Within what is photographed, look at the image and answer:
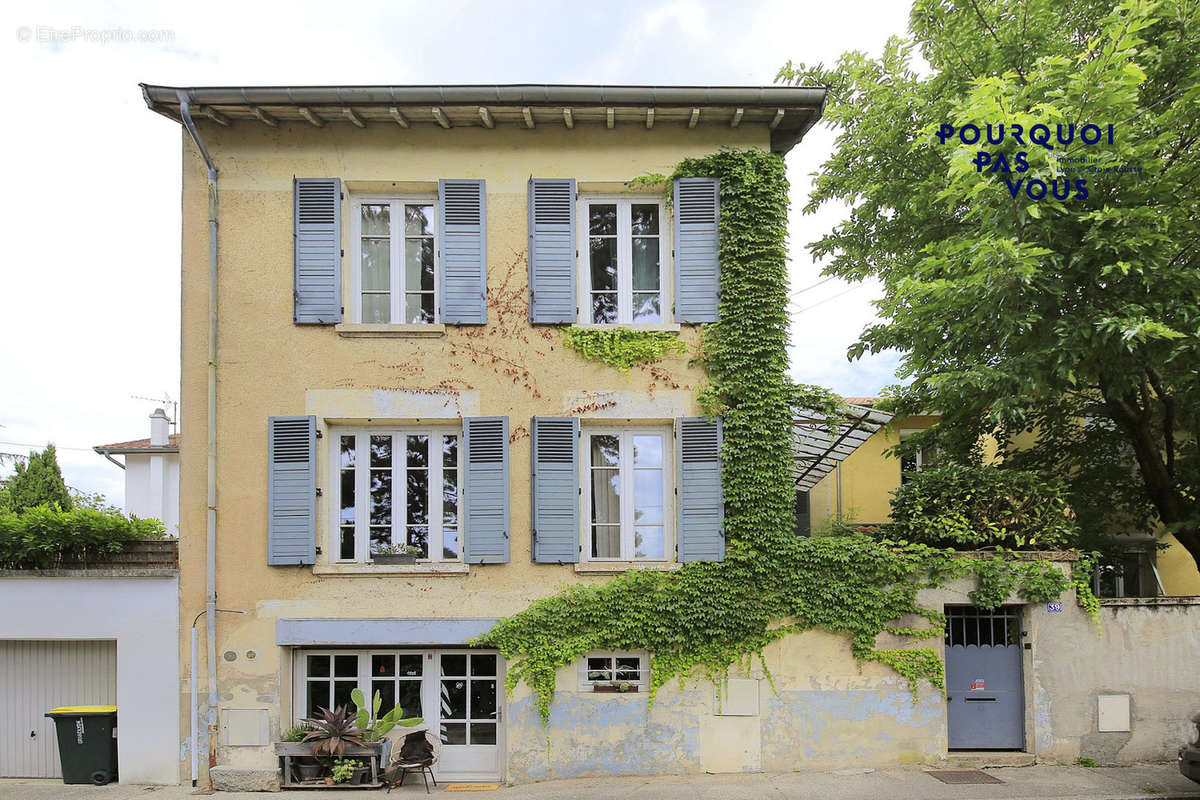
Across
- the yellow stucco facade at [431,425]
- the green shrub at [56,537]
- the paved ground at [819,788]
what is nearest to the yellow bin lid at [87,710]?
the paved ground at [819,788]

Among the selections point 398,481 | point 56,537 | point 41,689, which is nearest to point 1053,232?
point 398,481

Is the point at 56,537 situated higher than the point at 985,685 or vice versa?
the point at 56,537

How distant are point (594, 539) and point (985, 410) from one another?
6.49m

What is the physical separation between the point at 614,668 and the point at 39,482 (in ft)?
70.7

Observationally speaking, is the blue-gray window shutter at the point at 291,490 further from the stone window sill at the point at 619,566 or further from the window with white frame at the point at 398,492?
the stone window sill at the point at 619,566

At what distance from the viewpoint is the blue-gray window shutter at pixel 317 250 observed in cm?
1024

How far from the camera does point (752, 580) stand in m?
10.1

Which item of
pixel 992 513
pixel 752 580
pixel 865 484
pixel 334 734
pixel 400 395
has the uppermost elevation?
pixel 400 395

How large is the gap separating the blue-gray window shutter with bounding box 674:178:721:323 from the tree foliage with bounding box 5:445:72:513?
68.4ft

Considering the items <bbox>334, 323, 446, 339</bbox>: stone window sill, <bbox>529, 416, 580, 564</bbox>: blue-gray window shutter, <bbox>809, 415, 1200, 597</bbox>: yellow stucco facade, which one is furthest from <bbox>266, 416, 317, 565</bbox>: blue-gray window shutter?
<bbox>809, 415, 1200, 597</bbox>: yellow stucco facade

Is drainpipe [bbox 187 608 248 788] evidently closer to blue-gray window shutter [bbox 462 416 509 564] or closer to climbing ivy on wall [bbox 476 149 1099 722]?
blue-gray window shutter [bbox 462 416 509 564]

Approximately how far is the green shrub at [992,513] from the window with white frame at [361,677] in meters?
6.49

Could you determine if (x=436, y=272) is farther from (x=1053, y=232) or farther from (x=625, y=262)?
(x=1053, y=232)

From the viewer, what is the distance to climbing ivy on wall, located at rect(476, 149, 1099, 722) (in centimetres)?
989
